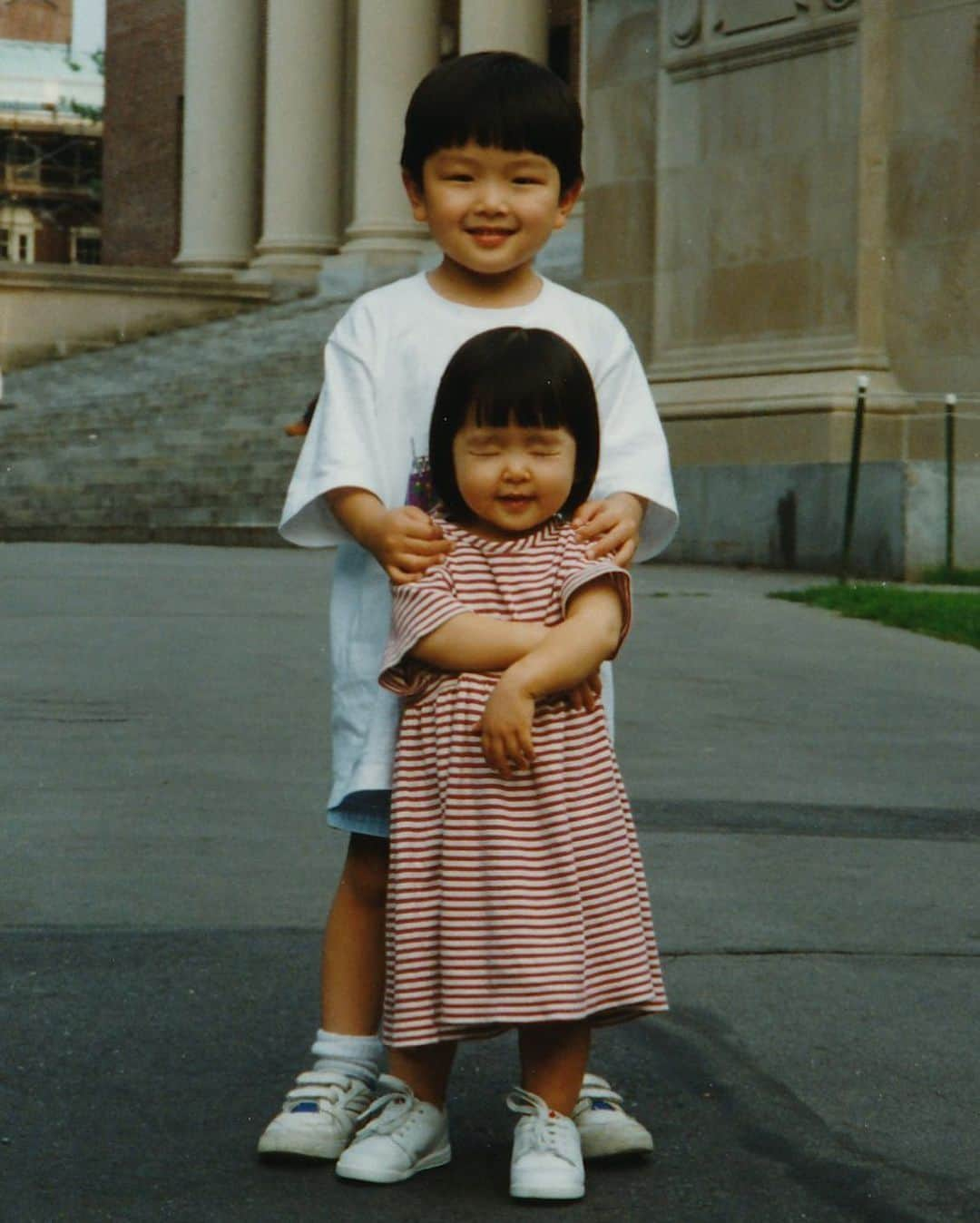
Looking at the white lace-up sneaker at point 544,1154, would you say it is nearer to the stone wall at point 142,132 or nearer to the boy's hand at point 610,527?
the boy's hand at point 610,527

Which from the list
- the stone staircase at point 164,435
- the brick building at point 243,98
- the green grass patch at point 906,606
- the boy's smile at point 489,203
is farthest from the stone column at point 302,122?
the boy's smile at point 489,203

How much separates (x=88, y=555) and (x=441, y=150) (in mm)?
13814

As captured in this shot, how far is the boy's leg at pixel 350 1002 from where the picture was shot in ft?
11.8

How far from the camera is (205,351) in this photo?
28.2 metres

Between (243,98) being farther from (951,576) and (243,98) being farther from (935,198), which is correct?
(951,576)

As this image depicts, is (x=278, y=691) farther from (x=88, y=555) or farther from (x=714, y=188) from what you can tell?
(x=714, y=188)

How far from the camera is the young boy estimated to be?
138 inches

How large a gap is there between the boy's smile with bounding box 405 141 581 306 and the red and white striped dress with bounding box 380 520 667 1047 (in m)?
0.44

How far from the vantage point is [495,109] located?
347 cm

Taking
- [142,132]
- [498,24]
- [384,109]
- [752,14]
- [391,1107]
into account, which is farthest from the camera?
[142,132]

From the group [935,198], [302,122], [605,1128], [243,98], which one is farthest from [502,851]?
[243,98]

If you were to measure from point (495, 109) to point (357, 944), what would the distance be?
128 cm

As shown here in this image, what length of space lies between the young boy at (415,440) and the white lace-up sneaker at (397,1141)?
8 centimetres

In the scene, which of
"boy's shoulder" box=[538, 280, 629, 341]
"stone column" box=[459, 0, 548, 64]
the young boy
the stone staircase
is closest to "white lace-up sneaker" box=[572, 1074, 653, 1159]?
the young boy
